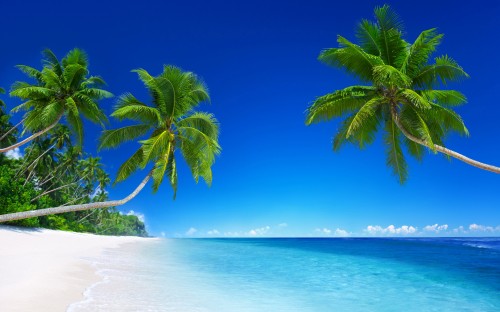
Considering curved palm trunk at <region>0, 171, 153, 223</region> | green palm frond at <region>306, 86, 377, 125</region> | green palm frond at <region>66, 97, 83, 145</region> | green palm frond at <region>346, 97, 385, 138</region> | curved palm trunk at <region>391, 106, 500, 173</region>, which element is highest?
green palm frond at <region>66, 97, 83, 145</region>

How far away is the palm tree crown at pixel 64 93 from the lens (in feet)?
45.7

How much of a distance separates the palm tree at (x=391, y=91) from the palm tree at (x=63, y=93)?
376 inches

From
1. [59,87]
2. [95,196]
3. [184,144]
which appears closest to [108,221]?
[95,196]

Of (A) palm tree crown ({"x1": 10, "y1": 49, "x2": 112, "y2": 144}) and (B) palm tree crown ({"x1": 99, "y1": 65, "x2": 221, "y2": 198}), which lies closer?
(B) palm tree crown ({"x1": 99, "y1": 65, "x2": 221, "y2": 198})

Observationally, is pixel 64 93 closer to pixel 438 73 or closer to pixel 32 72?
pixel 32 72

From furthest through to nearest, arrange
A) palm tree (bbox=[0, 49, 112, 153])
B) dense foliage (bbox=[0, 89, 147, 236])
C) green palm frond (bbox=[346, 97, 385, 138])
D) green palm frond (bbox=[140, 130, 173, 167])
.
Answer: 1. dense foliage (bbox=[0, 89, 147, 236])
2. palm tree (bbox=[0, 49, 112, 153])
3. green palm frond (bbox=[140, 130, 173, 167])
4. green palm frond (bbox=[346, 97, 385, 138])

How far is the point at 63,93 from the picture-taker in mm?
14641

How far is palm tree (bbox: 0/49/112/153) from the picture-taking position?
45.7 ft

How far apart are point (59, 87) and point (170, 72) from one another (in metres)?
5.88

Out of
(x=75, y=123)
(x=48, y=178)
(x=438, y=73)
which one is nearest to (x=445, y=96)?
(x=438, y=73)

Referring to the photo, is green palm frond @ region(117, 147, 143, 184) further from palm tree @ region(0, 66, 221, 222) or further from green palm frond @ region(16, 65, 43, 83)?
green palm frond @ region(16, 65, 43, 83)

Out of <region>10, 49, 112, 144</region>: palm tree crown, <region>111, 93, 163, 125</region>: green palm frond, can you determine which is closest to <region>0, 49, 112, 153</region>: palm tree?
<region>10, 49, 112, 144</region>: palm tree crown

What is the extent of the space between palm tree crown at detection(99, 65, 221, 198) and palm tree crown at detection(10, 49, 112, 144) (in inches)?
116

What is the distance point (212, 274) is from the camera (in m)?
13.7
